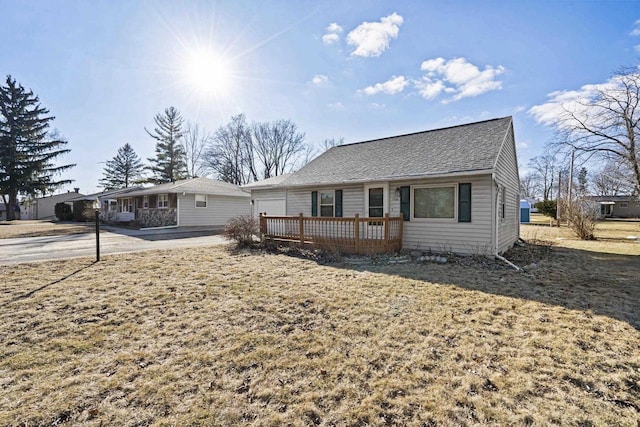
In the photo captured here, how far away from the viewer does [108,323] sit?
3873mm

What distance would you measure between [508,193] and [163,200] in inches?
806

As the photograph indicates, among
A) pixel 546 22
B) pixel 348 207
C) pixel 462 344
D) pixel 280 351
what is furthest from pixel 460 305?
pixel 546 22

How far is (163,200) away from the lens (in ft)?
66.6

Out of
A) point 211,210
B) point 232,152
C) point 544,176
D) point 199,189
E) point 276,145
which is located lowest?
point 211,210

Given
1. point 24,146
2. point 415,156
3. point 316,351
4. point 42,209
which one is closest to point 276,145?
point 24,146

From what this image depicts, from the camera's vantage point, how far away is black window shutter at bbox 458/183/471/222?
334 inches

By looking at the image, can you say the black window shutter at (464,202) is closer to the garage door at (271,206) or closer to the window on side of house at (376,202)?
the window on side of house at (376,202)

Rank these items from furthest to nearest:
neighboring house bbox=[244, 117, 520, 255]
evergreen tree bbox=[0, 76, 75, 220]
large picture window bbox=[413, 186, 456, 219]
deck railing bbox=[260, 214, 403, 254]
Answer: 1. evergreen tree bbox=[0, 76, 75, 220]
2. deck railing bbox=[260, 214, 403, 254]
3. large picture window bbox=[413, 186, 456, 219]
4. neighboring house bbox=[244, 117, 520, 255]

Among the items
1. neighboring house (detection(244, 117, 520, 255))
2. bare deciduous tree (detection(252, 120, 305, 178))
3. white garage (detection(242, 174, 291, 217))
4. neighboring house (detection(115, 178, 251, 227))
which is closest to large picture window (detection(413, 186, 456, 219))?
neighboring house (detection(244, 117, 520, 255))

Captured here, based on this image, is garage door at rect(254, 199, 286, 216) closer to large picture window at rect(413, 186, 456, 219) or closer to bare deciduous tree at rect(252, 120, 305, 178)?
large picture window at rect(413, 186, 456, 219)

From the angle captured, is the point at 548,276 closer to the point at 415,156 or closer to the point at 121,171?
the point at 415,156

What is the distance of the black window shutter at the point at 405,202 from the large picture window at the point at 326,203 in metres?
2.86

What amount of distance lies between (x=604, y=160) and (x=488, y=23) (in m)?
13.8

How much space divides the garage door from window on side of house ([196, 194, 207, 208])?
6.97 m
